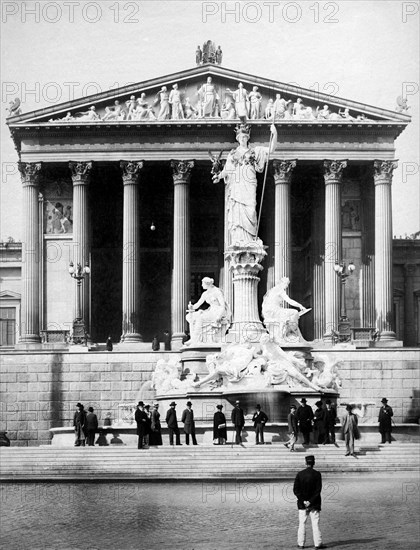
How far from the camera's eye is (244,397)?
1524 inches

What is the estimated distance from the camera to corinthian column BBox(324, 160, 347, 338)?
69.8 metres

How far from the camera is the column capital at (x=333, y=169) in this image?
71312 mm

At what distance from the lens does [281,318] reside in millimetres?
43656

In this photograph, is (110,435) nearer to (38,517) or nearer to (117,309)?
(38,517)

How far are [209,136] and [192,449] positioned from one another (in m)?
39.9

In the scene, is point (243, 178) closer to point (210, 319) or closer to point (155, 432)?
point (210, 319)

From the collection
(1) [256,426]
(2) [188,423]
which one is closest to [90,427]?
(2) [188,423]

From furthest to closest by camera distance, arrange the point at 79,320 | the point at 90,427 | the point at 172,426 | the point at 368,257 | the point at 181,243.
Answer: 1. the point at 368,257
2. the point at 181,243
3. the point at 79,320
4. the point at 90,427
5. the point at 172,426

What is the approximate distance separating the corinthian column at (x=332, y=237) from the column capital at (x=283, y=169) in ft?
6.72

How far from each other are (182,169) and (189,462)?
40565 millimetres

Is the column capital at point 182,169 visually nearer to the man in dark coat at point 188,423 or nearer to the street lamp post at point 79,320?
the street lamp post at point 79,320

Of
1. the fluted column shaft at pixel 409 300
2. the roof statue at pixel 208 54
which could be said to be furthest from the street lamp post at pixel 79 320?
the fluted column shaft at pixel 409 300

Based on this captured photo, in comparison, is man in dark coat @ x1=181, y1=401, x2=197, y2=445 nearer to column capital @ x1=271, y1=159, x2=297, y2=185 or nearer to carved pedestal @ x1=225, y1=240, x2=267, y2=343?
carved pedestal @ x1=225, y1=240, x2=267, y2=343

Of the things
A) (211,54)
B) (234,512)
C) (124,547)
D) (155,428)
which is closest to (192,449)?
(155,428)
